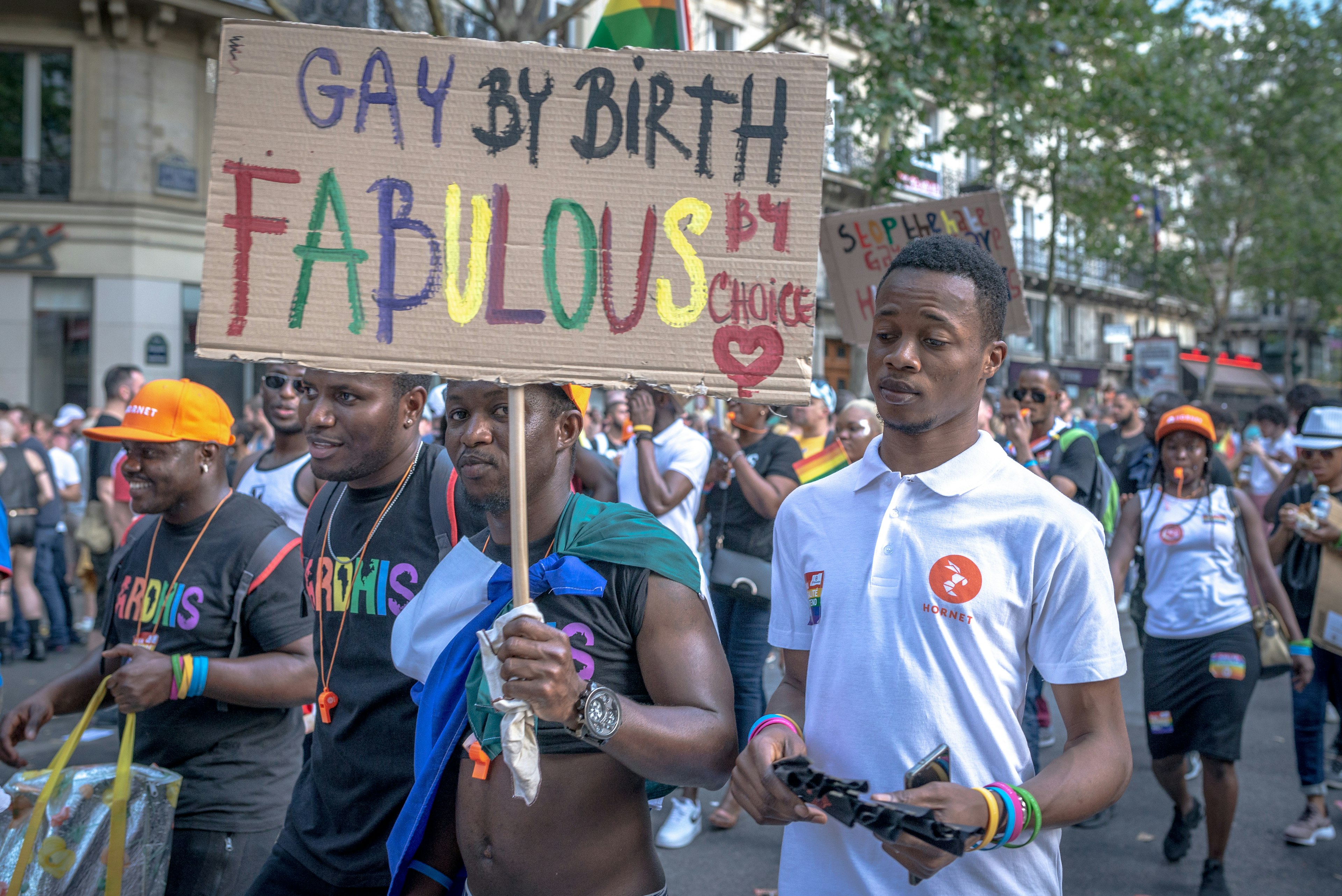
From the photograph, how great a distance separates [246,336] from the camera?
190cm

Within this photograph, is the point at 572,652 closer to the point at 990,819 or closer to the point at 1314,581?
the point at 990,819

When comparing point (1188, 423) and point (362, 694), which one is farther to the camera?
point (1188, 423)

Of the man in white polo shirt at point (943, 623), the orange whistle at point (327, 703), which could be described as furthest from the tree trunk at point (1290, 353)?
the orange whistle at point (327, 703)

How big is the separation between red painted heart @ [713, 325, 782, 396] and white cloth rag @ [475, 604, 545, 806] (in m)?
0.55

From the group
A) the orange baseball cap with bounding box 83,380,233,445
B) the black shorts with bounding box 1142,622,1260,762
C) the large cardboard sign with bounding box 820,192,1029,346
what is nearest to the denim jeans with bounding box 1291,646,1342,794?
the black shorts with bounding box 1142,622,1260,762

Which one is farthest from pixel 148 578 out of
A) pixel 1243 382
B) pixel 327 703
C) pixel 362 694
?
pixel 1243 382

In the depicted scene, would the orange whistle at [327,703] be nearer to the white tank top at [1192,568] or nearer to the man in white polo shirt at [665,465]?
the man in white polo shirt at [665,465]

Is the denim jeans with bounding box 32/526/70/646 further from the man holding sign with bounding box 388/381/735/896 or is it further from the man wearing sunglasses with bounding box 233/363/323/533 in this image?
the man holding sign with bounding box 388/381/735/896

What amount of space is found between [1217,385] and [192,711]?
42.4 meters

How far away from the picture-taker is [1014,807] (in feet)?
5.63

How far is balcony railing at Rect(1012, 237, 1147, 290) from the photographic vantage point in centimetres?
3331

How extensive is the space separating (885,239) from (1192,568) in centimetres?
215

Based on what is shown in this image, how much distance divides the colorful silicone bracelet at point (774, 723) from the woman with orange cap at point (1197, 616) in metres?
3.36

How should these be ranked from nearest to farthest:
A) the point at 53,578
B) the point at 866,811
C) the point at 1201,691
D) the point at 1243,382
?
the point at 866,811 < the point at 1201,691 < the point at 53,578 < the point at 1243,382
